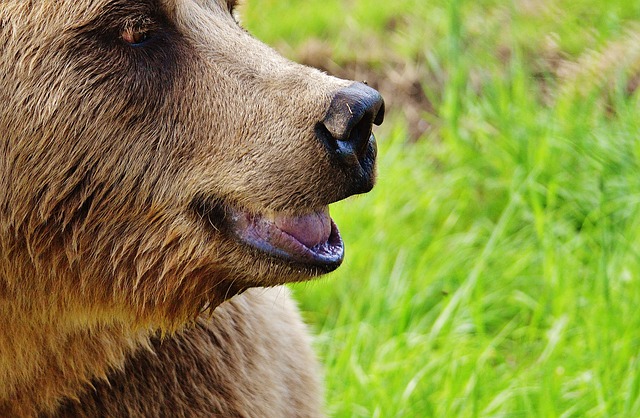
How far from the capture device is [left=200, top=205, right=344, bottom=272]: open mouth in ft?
8.75

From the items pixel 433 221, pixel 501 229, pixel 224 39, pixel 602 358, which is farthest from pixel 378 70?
pixel 224 39

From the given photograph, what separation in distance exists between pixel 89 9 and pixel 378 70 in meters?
4.06

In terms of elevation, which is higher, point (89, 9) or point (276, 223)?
point (89, 9)

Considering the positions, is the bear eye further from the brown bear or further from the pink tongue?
the pink tongue

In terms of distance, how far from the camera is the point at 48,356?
9.18 feet

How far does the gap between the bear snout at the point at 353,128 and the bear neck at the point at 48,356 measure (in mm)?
745

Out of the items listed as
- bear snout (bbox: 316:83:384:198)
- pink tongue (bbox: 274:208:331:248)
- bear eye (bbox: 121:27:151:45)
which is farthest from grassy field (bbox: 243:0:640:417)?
bear eye (bbox: 121:27:151:45)

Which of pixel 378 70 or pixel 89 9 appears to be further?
pixel 378 70

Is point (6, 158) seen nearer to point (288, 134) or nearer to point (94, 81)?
point (94, 81)

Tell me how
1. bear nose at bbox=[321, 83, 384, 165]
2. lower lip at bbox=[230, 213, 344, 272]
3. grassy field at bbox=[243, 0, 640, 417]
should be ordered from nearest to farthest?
bear nose at bbox=[321, 83, 384, 165] → lower lip at bbox=[230, 213, 344, 272] → grassy field at bbox=[243, 0, 640, 417]

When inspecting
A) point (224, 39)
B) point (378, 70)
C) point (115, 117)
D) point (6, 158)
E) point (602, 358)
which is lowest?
point (378, 70)

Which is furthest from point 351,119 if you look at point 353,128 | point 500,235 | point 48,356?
point 500,235

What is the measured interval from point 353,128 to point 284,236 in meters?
0.33

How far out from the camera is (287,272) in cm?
267
